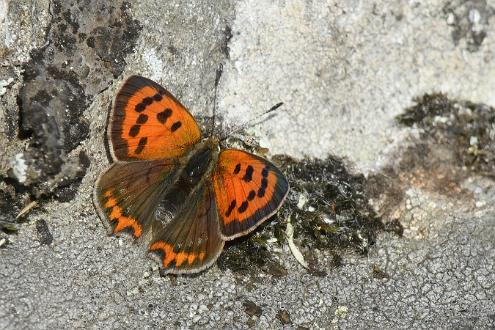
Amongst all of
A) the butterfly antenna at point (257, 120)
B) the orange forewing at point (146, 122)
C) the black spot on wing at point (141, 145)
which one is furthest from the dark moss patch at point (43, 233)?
the butterfly antenna at point (257, 120)

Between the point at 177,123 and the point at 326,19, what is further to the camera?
the point at 177,123

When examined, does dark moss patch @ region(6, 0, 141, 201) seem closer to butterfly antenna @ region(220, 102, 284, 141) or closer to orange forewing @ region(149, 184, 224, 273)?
orange forewing @ region(149, 184, 224, 273)

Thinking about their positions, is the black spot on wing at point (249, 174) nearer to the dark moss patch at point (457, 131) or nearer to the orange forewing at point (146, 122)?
the orange forewing at point (146, 122)

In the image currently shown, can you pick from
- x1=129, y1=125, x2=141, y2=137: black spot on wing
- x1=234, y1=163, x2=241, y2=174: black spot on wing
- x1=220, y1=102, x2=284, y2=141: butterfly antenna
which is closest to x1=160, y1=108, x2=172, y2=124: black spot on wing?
x1=129, y1=125, x2=141, y2=137: black spot on wing

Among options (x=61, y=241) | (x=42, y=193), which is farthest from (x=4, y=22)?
(x=61, y=241)

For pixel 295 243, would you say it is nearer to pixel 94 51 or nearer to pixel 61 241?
pixel 61 241

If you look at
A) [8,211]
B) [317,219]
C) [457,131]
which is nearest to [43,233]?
[8,211]
